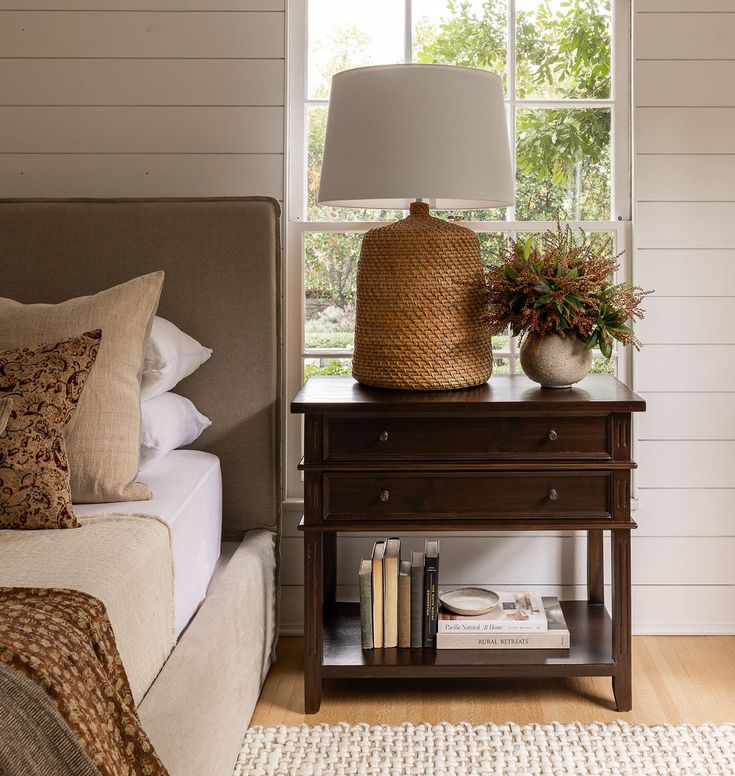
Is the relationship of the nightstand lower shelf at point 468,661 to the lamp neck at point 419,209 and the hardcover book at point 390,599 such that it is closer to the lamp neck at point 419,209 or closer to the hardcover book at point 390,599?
the hardcover book at point 390,599

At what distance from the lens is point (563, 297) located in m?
2.07

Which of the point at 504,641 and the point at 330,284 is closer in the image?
the point at 504,641

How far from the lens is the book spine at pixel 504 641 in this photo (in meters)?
2.22

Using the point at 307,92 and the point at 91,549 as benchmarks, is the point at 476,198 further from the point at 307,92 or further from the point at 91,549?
the point at 91,549

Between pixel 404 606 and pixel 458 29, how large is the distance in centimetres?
165

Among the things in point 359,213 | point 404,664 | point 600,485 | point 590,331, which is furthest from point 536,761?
point 359,213

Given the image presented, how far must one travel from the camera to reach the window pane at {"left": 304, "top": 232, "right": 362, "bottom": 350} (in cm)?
264

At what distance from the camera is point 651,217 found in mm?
2572

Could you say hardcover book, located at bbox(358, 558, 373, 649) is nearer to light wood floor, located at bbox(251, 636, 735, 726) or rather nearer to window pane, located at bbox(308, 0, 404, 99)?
light wood floor, located at bbox(251, 636, 735, 726)

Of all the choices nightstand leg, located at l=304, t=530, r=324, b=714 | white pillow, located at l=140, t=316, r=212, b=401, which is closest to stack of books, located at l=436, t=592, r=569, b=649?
nightstand leg, located at l=304, t=530, r=324, b=714

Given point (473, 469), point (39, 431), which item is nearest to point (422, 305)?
point (473, 469)

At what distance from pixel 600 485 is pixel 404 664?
0.64 meters

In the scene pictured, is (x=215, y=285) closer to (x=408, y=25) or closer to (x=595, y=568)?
(x=408, y=25)

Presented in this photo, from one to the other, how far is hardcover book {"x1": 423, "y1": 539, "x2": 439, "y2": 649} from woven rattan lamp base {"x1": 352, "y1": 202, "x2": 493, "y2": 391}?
0.44 metres
